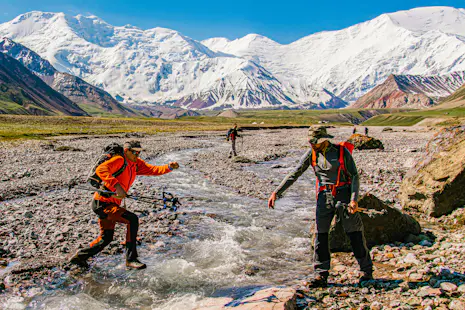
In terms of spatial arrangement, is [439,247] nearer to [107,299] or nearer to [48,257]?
[107,299]

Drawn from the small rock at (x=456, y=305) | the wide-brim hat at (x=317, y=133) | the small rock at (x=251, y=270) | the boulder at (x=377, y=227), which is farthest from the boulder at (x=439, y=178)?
the small rock at (x=251, y=270)

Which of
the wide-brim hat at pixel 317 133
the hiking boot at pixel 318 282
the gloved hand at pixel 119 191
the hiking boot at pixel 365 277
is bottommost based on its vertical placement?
the hiking boot at pixel 318 282

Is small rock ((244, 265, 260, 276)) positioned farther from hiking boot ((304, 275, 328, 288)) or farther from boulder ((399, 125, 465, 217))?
boulder ((399, 125, 465, 217))

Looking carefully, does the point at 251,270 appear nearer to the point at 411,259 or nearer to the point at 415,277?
the point at 415,277

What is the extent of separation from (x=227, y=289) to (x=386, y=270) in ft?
13.8

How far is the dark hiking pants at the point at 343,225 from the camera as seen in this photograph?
8.32 m

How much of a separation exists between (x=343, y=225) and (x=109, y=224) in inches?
243

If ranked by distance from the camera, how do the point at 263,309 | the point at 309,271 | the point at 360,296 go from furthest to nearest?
1. the point at 309,271
2. the point at 360,296
3. the point at 263,309

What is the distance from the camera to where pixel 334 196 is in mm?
8344

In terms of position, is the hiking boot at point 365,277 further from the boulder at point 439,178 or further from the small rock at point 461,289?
the boulder at point 439,178

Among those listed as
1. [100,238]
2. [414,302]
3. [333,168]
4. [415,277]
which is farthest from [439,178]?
[100,238]

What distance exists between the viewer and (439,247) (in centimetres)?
995

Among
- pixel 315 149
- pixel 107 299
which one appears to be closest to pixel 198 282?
pixel 107 299

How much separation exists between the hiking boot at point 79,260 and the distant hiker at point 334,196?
6.28 meters
